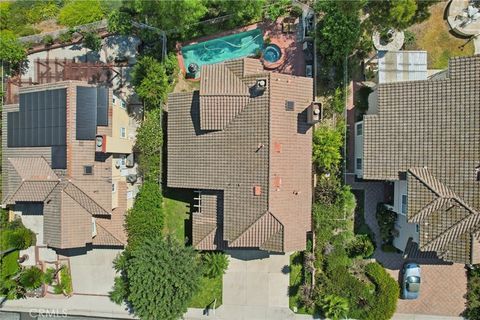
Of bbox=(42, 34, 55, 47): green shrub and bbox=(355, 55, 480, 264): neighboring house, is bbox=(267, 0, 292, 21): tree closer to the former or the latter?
bbox=(355, 55, 480, 264): neighboring house

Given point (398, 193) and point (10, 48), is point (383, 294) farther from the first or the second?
point (10, 48)

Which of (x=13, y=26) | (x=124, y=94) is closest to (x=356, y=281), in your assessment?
(x=124, y=94)

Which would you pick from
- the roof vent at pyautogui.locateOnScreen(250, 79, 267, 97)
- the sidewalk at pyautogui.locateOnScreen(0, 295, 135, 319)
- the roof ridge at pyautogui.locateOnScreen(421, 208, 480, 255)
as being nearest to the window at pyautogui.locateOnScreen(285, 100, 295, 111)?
the roof vent at pyautogui.locateOnScreen(250, 79, 267, 97)

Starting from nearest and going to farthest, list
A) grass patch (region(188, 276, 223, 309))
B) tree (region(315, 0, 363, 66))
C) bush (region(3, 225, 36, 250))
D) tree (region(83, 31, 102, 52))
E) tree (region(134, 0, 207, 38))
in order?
1. tree (region(134, 0, 207, 38))
2. tree (region(315, 0, 363, 66))
3. tree (region(83, 31, 102, 52))
4. bush (region(3, 225, 36, 250))
5. grass patch (region(188, 276, 223, 309))

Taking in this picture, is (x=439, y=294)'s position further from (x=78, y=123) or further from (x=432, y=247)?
(x=78, y=123)

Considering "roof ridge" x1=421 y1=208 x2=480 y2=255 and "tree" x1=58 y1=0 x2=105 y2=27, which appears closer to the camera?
"roof ridge" x1=421 y1=208 x2=480 y2=255

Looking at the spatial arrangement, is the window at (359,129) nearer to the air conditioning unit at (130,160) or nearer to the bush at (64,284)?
the air conditioning unit at (130,160)

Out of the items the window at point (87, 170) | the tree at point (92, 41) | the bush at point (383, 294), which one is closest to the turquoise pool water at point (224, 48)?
the tree at point (92, 41)

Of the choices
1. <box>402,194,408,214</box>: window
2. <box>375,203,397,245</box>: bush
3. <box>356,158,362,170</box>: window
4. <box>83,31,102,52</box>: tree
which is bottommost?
<box>375,203,397,245</box>: bush
